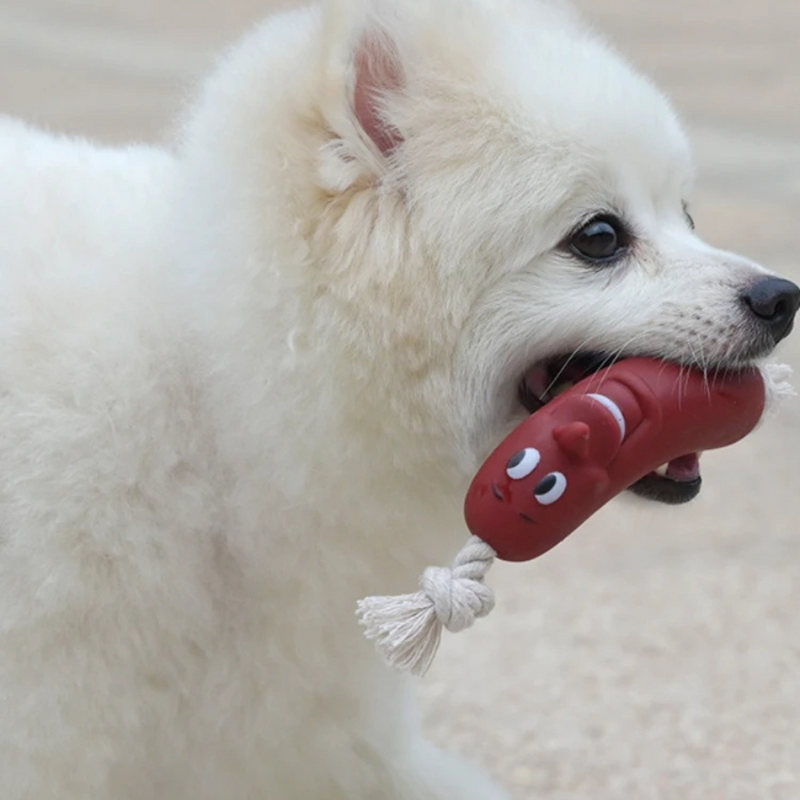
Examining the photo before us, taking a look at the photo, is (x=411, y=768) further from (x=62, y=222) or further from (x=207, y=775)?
(x=62, y=222)

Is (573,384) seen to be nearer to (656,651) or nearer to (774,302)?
(774,302)

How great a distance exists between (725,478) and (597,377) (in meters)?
2.48

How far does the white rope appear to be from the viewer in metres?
1.93

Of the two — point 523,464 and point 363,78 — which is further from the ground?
point 363,78

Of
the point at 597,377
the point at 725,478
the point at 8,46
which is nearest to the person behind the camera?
the point at 597,377

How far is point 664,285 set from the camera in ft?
6.93

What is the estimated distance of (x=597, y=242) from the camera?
83.8 inches

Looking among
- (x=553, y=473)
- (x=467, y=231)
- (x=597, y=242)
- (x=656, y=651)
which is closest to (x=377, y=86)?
(x=467, y=231)

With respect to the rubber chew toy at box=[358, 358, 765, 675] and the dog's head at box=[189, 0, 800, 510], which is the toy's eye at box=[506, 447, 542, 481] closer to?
the rubber chew toy at box=[358, 358, 765, 675]

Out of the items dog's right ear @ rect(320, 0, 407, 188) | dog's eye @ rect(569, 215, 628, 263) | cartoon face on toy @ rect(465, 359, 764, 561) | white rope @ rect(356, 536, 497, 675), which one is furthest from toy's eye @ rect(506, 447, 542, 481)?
dog's right ear @ rect(320, 0, 407, 188)

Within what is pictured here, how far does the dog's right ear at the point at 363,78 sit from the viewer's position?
2088 millimetres

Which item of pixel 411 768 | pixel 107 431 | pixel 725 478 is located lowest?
pixel 725 478

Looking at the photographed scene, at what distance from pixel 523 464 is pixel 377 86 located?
2.05 ft

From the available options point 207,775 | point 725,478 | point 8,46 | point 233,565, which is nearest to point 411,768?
point 207,775
